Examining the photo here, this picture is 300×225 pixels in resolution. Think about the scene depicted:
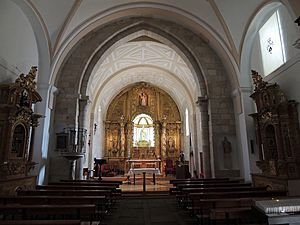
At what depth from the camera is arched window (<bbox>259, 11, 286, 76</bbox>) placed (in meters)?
7.13

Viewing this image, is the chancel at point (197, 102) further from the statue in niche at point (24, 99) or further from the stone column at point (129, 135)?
the stone column at point (129, 135)

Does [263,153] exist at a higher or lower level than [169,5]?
lower

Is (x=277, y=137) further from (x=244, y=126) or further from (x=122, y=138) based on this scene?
(x=122, y=138)

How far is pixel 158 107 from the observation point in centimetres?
2067

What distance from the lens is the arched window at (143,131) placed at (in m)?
20.3

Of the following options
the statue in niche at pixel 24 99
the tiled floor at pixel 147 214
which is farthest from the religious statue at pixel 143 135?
the statue in niche at pixel 24 99

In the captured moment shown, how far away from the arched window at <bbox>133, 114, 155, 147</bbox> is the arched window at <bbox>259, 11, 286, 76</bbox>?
13831mm

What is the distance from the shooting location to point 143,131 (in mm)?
20844

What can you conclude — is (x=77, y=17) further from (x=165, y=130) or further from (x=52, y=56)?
(x=165, y=130)

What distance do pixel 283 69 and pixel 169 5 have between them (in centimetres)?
553

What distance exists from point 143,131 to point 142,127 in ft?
1.33

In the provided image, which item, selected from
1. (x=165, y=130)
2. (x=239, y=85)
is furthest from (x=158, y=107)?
(x=239, y=85)

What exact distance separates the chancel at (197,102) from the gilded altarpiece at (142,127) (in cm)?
714

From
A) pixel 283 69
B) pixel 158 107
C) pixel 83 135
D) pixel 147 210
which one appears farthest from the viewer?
pixel 158 107
